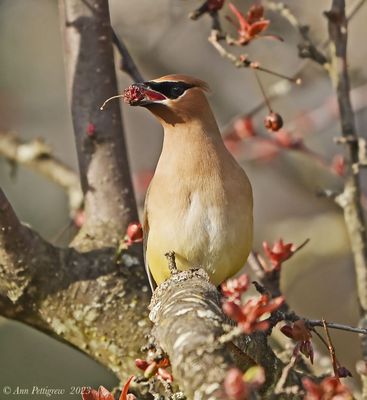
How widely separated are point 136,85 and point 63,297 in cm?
88

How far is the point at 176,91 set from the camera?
3855mm

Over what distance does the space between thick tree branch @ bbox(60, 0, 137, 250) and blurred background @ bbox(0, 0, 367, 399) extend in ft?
2.21

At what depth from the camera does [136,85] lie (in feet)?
11.7

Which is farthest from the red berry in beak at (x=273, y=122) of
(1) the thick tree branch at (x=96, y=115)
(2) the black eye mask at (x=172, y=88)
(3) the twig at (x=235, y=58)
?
(1) the thick tree branch at (x=96, y=115)

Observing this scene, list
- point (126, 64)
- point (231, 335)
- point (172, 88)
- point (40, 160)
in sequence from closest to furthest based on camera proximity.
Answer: point (231, 335), point (172, 88), point (126, 64), point (40, 160)

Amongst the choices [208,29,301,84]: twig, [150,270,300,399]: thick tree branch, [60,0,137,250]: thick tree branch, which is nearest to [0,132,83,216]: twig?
[60,0,137,250]: thick tree branch

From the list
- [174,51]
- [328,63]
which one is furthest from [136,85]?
[174,51]

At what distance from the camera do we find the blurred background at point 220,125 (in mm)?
5996

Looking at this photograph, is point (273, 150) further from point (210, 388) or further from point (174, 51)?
point (210, 388)

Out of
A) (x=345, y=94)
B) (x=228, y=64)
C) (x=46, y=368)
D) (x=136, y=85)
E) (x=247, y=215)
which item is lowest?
(x=46, y=368)

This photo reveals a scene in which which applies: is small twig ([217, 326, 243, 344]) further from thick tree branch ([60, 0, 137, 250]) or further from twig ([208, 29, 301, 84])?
thick tree branch ([60, 0, 137, 250])

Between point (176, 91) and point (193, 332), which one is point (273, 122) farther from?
point (193, 332)

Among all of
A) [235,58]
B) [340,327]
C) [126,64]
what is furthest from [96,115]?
[340,327]

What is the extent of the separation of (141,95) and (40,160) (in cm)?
151
